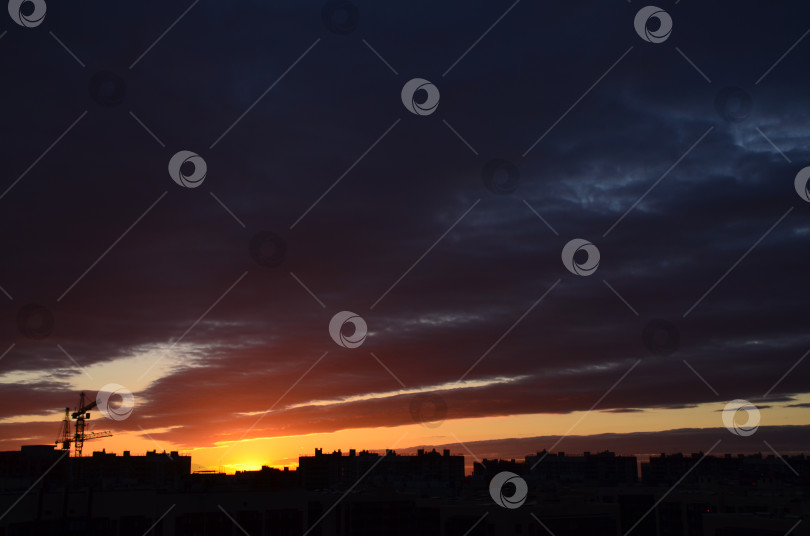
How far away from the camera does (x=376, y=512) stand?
288ft

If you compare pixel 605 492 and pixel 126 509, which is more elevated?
pixel 605 492

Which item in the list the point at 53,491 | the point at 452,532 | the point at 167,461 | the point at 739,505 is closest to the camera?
the point at 53,491

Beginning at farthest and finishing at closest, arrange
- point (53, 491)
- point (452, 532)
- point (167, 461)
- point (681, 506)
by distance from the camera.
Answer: point (167, 461)
point (681, 506)
point (452, 532)
point (53, 491)

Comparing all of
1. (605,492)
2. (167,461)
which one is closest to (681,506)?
(605,492)

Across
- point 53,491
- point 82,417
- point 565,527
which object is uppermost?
point 82,417

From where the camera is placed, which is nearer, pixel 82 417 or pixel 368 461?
pixel 82 417

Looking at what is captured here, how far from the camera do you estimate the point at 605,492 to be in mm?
100250

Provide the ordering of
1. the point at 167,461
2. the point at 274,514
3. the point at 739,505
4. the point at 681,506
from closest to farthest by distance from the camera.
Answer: the point at 274,514 < the point at 739,505 < the point at 681,506 < the point at 167,461

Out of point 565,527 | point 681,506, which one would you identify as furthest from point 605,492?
point 565,527

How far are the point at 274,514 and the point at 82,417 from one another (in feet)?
Result: 161

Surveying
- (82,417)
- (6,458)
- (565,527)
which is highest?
(6,458)

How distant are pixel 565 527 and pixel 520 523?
4465 mm

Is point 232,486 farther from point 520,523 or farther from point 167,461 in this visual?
Answer: point 167,461

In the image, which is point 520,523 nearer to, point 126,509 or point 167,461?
point 126,509
